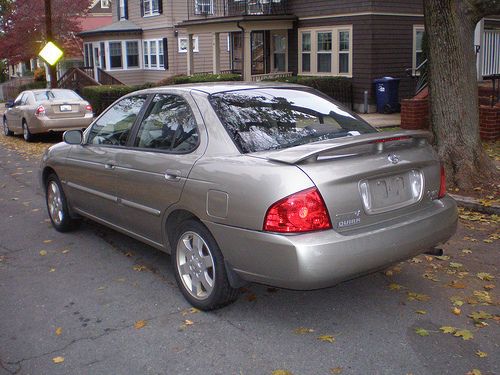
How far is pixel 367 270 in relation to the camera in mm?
3850

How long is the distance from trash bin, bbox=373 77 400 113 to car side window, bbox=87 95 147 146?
45.1ft

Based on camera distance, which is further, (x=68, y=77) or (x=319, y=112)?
(x=68, y=77)

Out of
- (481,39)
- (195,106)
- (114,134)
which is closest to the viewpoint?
(195,106)

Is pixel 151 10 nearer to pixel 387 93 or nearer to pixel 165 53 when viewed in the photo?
pixel 165 53

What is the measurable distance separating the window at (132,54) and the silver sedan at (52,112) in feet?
55.8

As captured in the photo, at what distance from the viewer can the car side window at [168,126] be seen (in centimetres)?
461

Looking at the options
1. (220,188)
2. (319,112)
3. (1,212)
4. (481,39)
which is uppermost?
(481,39)

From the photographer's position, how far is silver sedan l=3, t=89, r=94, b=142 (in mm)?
15539

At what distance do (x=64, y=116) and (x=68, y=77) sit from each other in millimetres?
16588

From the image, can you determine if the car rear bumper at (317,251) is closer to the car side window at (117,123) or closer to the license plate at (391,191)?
the license plate at (391,191)

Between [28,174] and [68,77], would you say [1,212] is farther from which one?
[68,77]

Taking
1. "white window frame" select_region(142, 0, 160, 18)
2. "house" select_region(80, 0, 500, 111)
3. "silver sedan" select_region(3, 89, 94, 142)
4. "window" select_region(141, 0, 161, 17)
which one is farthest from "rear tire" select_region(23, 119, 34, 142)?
"white window frame" select_region(142, 0, 160, 18)

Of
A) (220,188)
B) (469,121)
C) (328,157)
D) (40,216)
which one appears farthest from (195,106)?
(469,121)

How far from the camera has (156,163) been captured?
4727mm
